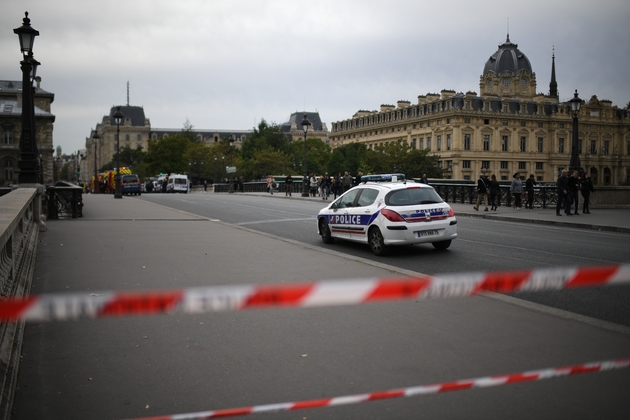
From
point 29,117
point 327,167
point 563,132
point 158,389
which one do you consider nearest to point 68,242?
point 29,117

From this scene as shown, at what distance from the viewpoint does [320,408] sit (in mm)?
4371

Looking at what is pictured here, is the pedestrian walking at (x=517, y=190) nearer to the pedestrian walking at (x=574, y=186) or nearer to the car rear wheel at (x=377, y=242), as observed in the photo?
the pedestrian walking at (x=574, y=186)

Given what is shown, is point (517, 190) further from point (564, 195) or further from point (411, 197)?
point (411, 197)

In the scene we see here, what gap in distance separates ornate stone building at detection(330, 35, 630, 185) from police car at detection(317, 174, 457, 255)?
9951cm

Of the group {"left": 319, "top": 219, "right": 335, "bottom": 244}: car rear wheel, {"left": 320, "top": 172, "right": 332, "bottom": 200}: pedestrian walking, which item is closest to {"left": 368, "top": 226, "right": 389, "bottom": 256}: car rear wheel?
{"left": 319, "top": 219, "right": 335, "bottom": 244}: car rear wheel

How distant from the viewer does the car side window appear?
1337cm

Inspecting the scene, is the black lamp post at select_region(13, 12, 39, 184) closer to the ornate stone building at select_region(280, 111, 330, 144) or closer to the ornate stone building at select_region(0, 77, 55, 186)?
the ornate stone building at select_region(0, 77, 55, 186)

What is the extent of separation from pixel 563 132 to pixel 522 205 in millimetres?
95879

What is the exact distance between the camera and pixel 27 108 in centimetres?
1720

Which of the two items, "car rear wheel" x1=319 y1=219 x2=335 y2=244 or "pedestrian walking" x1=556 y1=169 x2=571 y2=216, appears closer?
"car rear wheel" x1=319 y1=219 x2=335 y2=244

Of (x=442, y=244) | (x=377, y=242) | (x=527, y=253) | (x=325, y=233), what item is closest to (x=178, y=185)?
(x=325, y=233)

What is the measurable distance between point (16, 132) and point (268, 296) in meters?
92.8

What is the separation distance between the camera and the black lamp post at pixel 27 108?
54.5ft

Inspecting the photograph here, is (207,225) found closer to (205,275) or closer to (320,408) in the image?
(205,275)
